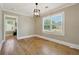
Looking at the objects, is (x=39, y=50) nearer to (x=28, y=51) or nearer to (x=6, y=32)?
(x=28, y=51)

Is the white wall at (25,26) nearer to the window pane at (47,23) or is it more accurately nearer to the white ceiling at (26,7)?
the white ceiling at (26,7)

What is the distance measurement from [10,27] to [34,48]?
65cm

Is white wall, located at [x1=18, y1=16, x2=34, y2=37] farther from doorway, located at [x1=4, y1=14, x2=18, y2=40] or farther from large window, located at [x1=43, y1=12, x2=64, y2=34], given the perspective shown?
large window, located at [x1=43, y1=12, x2=64, y2=34]

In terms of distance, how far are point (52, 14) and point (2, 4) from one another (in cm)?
100

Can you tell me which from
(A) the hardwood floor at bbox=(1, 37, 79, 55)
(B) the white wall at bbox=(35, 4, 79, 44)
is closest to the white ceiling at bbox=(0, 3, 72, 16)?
(B) the white wall at bbox=(35, 4, 79, 44)

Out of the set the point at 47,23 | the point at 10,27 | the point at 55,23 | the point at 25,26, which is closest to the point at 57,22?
the point at 55,23

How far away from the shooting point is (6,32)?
1743mm

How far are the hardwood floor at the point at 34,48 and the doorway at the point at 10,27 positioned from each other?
0.10 metres

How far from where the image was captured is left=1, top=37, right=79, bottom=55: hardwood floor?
169cm

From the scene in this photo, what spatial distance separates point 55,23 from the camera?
5.90 ft

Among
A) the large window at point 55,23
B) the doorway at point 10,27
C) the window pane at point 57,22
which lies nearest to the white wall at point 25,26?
the doorway at point 10,27

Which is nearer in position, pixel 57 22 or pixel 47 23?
pixel 57 22

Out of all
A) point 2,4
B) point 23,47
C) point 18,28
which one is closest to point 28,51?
point 23,47

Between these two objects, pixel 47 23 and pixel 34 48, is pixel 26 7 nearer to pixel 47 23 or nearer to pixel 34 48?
pixel 47 23
